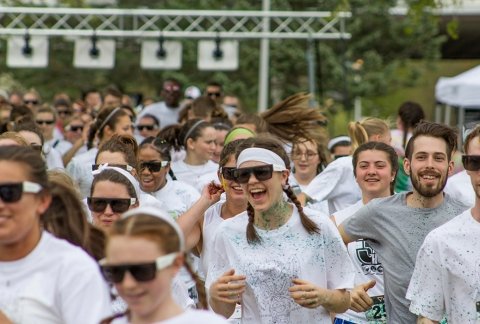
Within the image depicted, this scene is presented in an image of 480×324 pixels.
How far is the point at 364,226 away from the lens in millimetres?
7289

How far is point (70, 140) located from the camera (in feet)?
49.6

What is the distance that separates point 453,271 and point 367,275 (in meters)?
1.75

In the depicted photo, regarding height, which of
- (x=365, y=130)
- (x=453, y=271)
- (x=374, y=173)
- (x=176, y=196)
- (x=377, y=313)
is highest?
(x=365, y=130)

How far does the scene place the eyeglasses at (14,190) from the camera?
180 inches

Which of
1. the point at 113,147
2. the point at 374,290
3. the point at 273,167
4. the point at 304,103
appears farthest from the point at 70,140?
the point at 273,167

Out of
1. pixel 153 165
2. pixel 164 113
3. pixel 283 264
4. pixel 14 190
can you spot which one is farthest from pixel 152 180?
pixel 164 113

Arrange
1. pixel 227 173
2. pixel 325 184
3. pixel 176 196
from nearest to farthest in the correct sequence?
1. pixel 227 173
2. pixel 176 196
3. pixel 325 184

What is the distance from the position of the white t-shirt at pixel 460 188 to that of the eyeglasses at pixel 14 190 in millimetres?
4630

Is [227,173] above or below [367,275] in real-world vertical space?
above

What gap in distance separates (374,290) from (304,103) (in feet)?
9.62

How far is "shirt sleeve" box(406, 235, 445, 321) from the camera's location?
20.5 feet

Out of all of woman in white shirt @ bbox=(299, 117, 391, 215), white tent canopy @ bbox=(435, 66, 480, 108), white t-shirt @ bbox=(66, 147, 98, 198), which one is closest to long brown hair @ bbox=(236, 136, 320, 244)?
white t-shirt @ bbox=(66, 147, 98, 198)

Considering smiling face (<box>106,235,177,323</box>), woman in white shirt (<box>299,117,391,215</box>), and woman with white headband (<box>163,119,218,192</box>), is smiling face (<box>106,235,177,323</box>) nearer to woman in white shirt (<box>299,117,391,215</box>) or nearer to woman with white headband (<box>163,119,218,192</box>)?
woman in white shirt (<box>299,117,391,215</box>)

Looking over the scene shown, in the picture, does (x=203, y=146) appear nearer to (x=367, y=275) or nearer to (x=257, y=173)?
(x=367, y=275)
